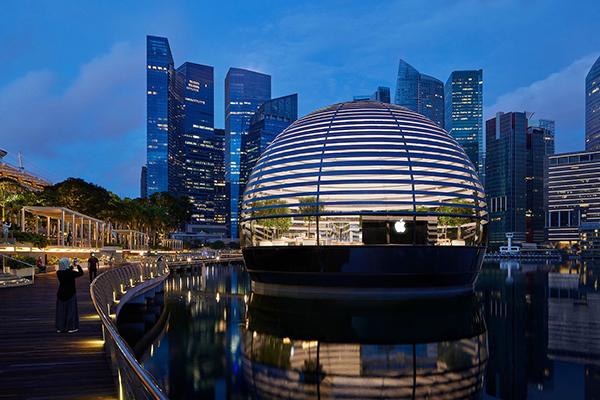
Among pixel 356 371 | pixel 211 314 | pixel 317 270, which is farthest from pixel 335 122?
pixel 356 371

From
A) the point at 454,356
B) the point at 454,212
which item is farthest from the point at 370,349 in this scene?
the point at 454,212

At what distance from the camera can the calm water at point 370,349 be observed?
1127cm

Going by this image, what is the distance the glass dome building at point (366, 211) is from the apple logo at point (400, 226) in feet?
0.18

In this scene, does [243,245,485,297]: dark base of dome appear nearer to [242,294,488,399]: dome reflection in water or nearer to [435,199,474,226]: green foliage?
[435,199,474,226]: green foliage

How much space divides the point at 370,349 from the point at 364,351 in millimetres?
340

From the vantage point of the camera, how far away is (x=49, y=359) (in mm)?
8539

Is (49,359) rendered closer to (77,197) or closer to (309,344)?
(309,344)

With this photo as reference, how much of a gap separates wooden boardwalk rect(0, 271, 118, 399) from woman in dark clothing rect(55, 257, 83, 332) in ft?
0.83

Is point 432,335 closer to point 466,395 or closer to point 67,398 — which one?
point 466,395

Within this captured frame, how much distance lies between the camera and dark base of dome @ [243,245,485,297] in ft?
82.7

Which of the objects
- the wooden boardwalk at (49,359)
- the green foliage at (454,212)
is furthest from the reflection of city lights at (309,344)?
the green foliage at (454,212)

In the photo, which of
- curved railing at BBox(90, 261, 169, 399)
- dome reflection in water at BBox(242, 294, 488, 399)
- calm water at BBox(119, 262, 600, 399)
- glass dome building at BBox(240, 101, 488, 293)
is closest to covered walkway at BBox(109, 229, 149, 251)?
curved railing at BBox(90, 261, 169, 399)

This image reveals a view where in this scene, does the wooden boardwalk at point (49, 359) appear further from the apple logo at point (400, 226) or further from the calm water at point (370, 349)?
the apple logo at point (400, 226)

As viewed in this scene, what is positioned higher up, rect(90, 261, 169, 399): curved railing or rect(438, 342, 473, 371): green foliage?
rect(90, 261, 169, 399): curved railing
